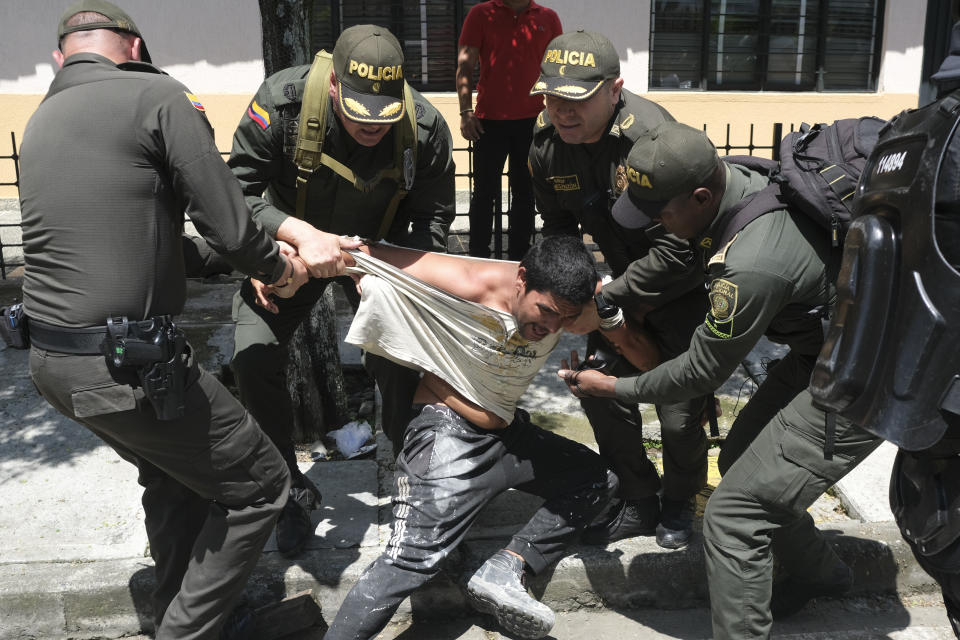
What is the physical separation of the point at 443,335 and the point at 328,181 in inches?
32.9

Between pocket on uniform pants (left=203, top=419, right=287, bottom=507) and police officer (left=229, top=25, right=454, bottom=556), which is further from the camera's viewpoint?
police officer (left=229, top=25, right=454, bottom=556)

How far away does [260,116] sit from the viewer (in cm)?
350

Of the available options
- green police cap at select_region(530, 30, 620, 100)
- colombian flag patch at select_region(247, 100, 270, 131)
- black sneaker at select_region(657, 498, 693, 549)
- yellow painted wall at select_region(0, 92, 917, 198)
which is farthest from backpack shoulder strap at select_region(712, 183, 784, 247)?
yellow painted wall at select_region(0, 92, 917, 198)

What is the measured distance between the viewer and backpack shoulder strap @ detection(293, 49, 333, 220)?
3.49m

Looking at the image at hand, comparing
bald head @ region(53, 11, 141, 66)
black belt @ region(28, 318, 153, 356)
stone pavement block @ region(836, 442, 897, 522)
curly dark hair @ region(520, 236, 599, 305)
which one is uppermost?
bald head @ region(53, 11, 141, 66)

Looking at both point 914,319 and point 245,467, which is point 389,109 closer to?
point 245,467

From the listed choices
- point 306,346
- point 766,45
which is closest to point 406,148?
point 306,346

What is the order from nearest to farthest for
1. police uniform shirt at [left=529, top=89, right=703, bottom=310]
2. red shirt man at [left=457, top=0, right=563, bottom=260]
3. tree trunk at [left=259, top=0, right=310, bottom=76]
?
police uniform shirt at [left=529, top=89, right=703, bottom=310] < tree trunk at [left=259, top=0, right=310, bottom=76] < red shirt man at [left=457, top=0, right=563, bottom=260]

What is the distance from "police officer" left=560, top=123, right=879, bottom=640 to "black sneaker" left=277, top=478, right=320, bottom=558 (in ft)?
4.66

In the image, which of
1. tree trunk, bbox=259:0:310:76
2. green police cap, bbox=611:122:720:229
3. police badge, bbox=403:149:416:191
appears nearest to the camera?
green police cap, bbox=611:122:720:229

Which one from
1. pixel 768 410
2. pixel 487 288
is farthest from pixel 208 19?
pixel 768 410

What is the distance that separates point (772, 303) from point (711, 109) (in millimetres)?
7889

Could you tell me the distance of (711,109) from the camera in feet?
33.2

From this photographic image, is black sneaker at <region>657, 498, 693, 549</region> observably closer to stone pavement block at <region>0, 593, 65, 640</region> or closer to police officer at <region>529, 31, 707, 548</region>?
police officer at <region>529, 31, 707, 548</region>
